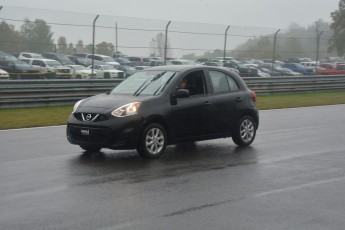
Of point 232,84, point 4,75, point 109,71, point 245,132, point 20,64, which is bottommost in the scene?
point 245,132

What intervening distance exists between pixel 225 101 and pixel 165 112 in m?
1.65

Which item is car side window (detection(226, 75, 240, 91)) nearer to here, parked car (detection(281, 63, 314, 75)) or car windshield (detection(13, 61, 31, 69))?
car windshield (detection(13, 61, 31, 69))

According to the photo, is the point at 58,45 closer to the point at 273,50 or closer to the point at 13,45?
the point at 13,45

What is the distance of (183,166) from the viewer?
9.24 m

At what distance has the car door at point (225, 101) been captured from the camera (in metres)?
10.9

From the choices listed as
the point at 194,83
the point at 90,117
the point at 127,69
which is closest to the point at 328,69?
the point at 127,69

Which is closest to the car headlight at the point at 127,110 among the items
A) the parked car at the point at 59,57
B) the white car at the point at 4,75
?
the white car at the point at 4,75

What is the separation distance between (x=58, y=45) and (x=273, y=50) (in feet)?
39.4

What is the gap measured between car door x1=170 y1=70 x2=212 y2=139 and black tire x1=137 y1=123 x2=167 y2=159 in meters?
0.29

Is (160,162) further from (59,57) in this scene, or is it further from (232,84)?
(59,57)

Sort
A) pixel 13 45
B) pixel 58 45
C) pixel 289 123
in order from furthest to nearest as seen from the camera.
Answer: pixel 58 45 → pixel 13 45 → pixel 289 123

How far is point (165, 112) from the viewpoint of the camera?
9.93 metres

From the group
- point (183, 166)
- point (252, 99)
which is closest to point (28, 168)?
point (183, 166)

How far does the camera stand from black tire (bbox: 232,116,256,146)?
11469 mm
